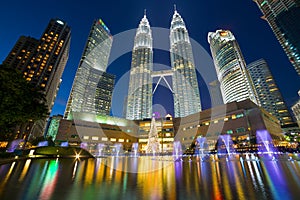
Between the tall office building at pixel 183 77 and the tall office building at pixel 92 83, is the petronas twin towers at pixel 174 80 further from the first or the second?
the tall office building at pixel 92 83

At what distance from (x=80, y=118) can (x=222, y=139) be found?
75.4 m

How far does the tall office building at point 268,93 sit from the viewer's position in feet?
442

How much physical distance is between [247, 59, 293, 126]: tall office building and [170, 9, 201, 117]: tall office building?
76.2 meters

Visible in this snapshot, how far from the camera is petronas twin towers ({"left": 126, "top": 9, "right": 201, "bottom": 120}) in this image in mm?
130000

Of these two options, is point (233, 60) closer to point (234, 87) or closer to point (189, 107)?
point (234, 87)

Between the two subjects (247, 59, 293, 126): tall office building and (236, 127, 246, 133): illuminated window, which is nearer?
(236, 127, 246, 133): illuminated window

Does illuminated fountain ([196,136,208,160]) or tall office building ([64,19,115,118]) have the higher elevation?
tall office building ([64,19,115,118])

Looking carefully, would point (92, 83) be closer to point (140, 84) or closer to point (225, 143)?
point (140, 84)

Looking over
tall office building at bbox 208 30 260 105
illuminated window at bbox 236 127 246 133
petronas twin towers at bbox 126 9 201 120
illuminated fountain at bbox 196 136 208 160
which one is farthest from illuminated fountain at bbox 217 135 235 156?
tall office building at bbox 208 30 260 105

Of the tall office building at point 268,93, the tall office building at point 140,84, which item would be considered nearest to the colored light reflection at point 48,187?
the tall office building at point 140,84

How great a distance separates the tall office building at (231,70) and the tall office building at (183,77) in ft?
93.6

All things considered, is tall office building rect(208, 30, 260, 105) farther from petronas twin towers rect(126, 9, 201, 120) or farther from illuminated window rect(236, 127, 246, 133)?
illuminated window rect(236, 127, 246, 133)

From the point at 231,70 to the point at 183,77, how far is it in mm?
43884

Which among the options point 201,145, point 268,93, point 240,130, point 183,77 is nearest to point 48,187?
point 240,130
